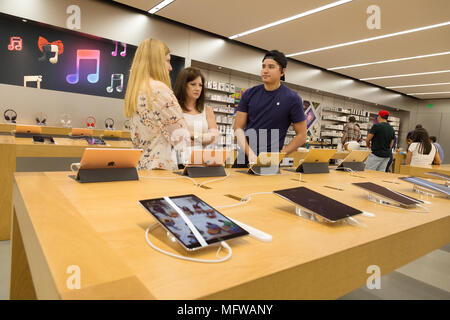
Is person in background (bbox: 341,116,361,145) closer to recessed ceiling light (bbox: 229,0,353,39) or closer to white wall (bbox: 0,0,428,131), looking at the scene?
white wall (bbox: 0,0,428,131)

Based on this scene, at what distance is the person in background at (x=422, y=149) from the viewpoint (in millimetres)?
4688

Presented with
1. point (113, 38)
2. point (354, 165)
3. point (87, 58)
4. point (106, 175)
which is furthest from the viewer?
point (87, 58)

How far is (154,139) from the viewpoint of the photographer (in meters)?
1.72

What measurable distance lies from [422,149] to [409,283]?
306 centimetres

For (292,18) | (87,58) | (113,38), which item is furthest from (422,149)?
(87,58)

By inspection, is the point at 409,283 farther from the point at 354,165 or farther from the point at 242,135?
the point at 242,135

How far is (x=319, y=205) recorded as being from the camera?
1031mm

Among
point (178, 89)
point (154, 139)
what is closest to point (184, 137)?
point (154, 139)

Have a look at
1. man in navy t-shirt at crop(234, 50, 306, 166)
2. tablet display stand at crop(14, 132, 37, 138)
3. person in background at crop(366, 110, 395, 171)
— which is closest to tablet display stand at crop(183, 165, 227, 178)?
man in navy t-shirt at crop(234, 50, 306, 166)

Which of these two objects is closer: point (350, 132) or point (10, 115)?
point (10, 115)

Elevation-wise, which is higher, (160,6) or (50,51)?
(160,6)

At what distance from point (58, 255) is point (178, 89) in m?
1.94

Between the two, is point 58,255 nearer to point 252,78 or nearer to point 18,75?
point 18,75

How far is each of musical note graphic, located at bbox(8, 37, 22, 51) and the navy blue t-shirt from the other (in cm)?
484
